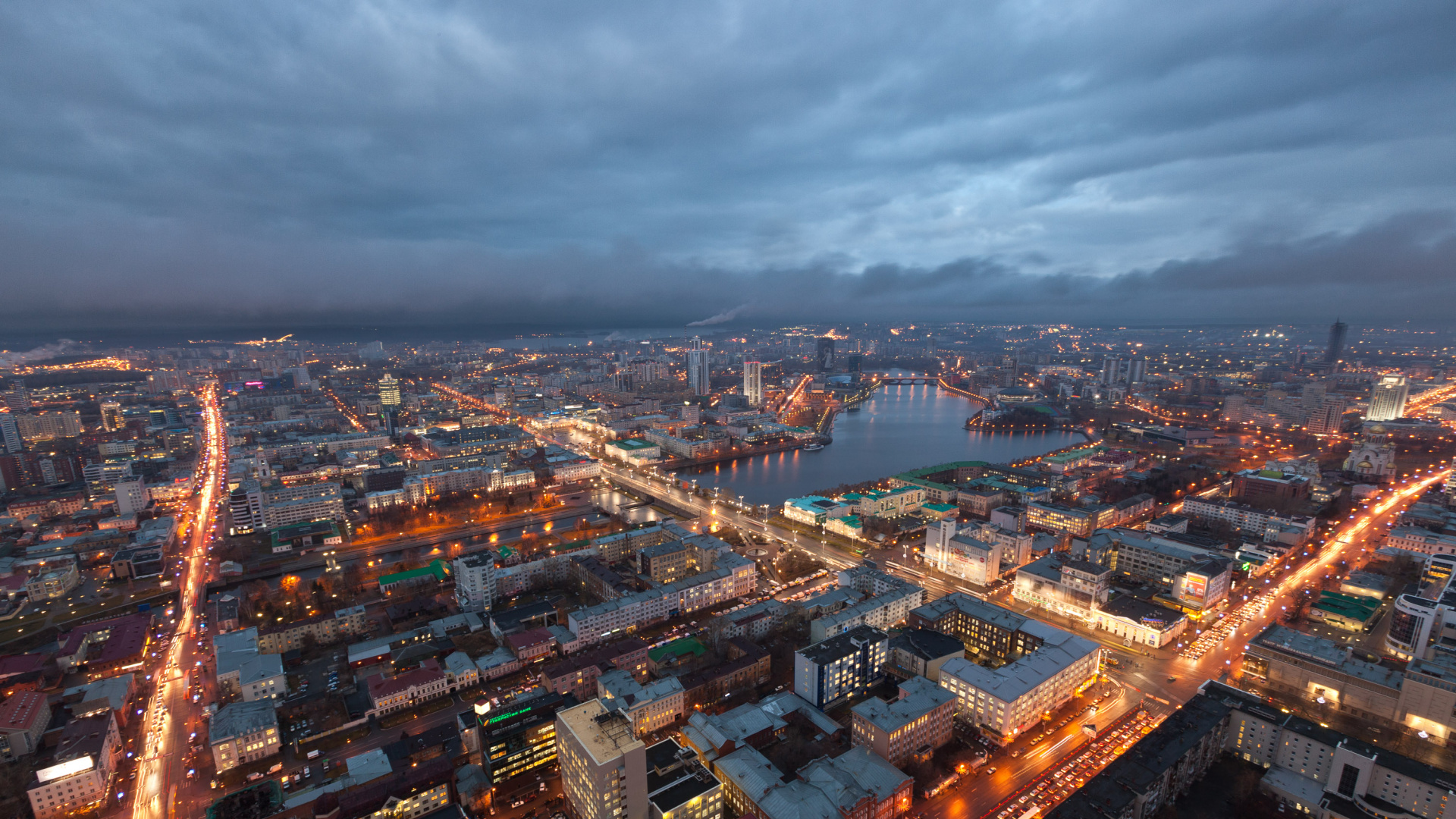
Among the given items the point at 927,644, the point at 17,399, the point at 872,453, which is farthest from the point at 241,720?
the point at 17,399

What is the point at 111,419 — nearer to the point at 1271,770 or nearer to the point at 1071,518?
the point at 1071,518

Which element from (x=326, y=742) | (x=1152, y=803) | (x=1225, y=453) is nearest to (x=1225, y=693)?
(x=1152, y=803)

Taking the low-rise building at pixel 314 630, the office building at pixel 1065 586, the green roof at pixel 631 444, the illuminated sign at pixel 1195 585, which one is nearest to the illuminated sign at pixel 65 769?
the low-rise building at pixel 314 630

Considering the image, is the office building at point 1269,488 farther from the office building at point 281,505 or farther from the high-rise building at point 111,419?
the high-rise building at point 111,419

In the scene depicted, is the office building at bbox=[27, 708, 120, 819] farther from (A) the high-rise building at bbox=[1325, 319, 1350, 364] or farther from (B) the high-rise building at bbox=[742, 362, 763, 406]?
(A) the high-rise building at bbox=[1325, 319, 1350, 364]

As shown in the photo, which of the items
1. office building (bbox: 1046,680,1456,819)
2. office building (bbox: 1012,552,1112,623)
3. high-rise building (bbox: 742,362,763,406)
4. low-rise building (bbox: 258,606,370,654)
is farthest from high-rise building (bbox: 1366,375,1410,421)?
low-rise building (bbox: 258,606,370,654)
